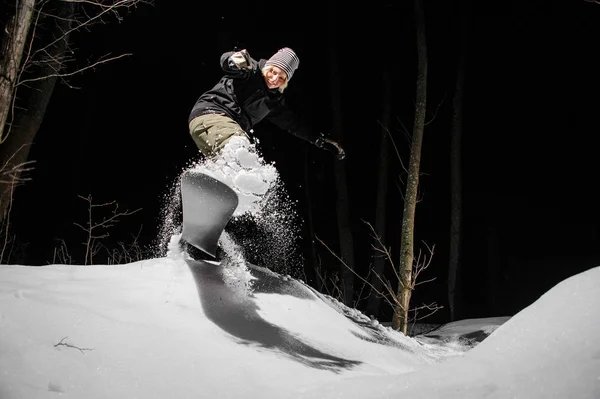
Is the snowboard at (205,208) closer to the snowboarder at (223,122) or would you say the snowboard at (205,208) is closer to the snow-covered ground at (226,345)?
the snowboarder at (223,122)

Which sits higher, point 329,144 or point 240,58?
point 240,58

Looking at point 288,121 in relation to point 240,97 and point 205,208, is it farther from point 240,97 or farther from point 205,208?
point 205,208

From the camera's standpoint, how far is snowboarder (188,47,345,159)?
339 centimetres

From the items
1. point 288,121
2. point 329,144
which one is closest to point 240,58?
point 288,121

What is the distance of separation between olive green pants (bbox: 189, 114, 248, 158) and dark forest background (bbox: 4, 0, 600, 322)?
8411mm

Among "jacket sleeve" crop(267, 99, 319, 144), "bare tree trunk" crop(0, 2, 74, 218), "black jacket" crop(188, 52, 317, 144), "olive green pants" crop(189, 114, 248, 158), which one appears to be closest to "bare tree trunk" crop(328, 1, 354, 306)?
"jacket sleeve" crop(267, 99, 319, 144)

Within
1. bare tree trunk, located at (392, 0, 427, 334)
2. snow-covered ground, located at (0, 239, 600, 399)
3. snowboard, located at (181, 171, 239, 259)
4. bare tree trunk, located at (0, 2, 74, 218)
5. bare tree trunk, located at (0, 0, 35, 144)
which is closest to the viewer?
snow-covered ground, located at (0, 239, 600, 399)

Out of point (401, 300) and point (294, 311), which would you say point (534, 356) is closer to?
point (294, 311)

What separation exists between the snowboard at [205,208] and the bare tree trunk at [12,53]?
245 cm

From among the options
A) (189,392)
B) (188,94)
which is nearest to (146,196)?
(188,94)

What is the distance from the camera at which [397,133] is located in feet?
45.8

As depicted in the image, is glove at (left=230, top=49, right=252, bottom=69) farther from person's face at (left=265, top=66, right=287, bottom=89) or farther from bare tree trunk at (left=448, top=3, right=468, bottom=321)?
bare tree trunk at (left=448, top=3, right=468, bottom=321)

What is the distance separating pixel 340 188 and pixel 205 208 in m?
7.86

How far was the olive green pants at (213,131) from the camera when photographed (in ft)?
10.8
